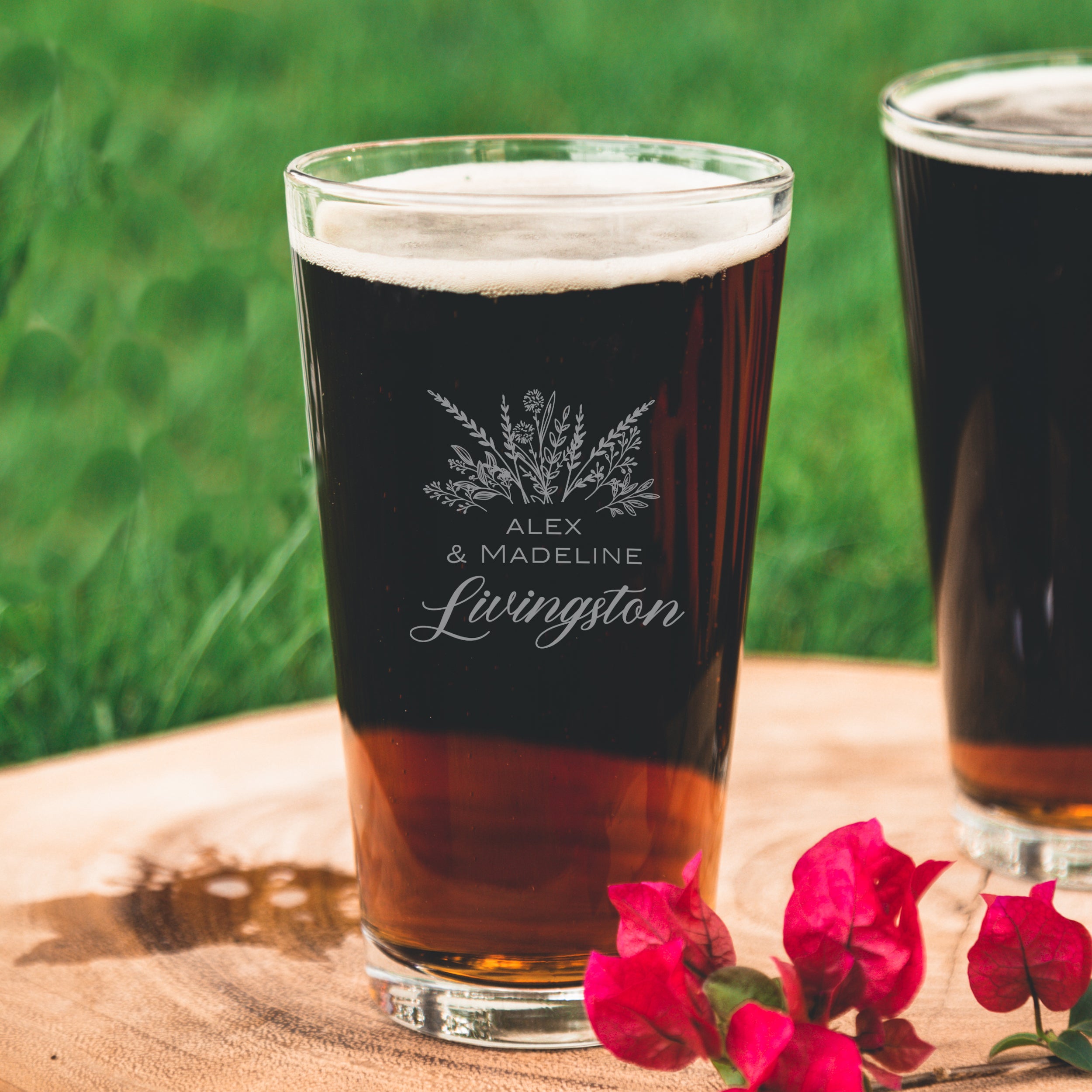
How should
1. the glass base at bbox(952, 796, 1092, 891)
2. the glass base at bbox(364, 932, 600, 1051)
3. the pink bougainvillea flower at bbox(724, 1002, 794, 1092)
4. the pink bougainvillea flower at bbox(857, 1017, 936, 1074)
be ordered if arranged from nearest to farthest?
the pink bougainvillea flower at bbox(724, 1002, 794, 1092), the pink bougainvillea flower at bbox(857, 1017, 936, 1074), the glass base at bbox(364, 932, 600, 1051), the glass base at bbox(952, 796, 1092, 891)

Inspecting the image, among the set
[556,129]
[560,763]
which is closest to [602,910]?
[560,763]

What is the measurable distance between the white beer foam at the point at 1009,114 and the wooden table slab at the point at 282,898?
1.94 feet

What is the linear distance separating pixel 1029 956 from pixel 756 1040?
0.25 m

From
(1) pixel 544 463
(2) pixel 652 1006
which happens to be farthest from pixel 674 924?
(1) pixel 544 463

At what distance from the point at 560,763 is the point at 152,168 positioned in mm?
1812

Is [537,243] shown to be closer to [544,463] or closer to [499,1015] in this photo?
[544,463]

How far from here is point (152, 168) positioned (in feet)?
8.05

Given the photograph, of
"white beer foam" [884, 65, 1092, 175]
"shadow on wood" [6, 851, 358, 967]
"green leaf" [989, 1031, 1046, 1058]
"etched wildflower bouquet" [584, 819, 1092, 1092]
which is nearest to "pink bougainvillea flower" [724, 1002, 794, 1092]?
"etched wildflower bouquet" [584, 819, 1092, 1092]

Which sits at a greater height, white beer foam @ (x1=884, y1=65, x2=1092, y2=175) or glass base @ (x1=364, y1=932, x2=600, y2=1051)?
white beer foam @ (x1=884, y1=65, x2=1092, y2=175)

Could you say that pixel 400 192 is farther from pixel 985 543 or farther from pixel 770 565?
pixel 770 565

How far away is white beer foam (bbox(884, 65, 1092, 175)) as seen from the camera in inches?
43.3

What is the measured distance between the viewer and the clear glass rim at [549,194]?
860mm

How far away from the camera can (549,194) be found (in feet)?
3.24

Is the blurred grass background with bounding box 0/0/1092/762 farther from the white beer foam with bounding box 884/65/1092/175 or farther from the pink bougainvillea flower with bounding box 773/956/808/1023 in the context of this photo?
the pink bougainvillea flower with bounding box 773/956/808/1023
